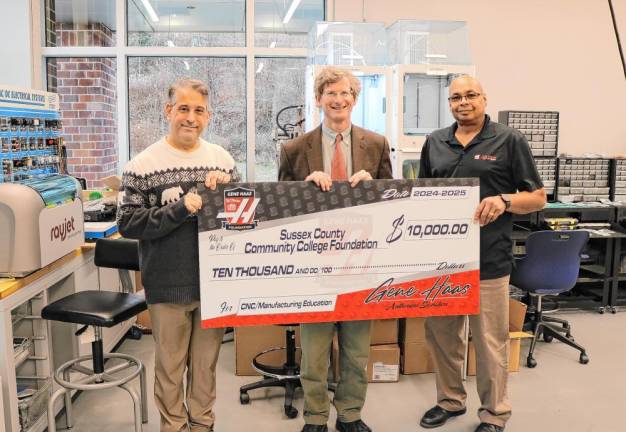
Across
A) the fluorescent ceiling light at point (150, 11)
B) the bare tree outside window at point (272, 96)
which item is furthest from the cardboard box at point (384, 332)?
the fluorescent ceiling light at point (150, 11)

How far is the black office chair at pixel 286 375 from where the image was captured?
115 inches

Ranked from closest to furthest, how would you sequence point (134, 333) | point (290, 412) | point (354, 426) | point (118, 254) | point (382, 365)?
point (354, 426) → point (118, 254) → point (290, 412) → point (382, 365) → point (134, 333)

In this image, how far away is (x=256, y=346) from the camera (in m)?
3.31

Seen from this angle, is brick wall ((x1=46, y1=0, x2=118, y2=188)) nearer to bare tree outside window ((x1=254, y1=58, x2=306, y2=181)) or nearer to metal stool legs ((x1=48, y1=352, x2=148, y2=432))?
bare tree outside window ((x1=254, y1=58, x2=306, y2=181))

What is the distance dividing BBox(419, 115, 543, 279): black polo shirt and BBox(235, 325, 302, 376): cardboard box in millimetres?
1314

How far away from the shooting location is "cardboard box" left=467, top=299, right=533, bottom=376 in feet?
10.8

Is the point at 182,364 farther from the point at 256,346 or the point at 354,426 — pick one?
the point at 256,346

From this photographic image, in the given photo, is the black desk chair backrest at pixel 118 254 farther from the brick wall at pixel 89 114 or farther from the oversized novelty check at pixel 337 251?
the brick wall at pixel 89 114

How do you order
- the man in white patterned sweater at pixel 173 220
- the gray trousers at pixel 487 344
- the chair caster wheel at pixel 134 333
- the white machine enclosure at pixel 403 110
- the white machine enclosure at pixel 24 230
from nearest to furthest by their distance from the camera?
the man in white patterned sweater at pixel 173 220
the white machine enclosure at pixel 24 230
the gray trousers at pixel 487 344
the chair caster wheel at pixel 134 333
the white machine enclosure at pixel 403 110

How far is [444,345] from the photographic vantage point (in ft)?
8.66

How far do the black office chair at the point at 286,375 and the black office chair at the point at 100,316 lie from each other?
1.72ft

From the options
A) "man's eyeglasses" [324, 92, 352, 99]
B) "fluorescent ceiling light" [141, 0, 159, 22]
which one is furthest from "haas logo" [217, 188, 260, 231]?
"fluorescent ceiling light" [141, 0, 159, 22]
